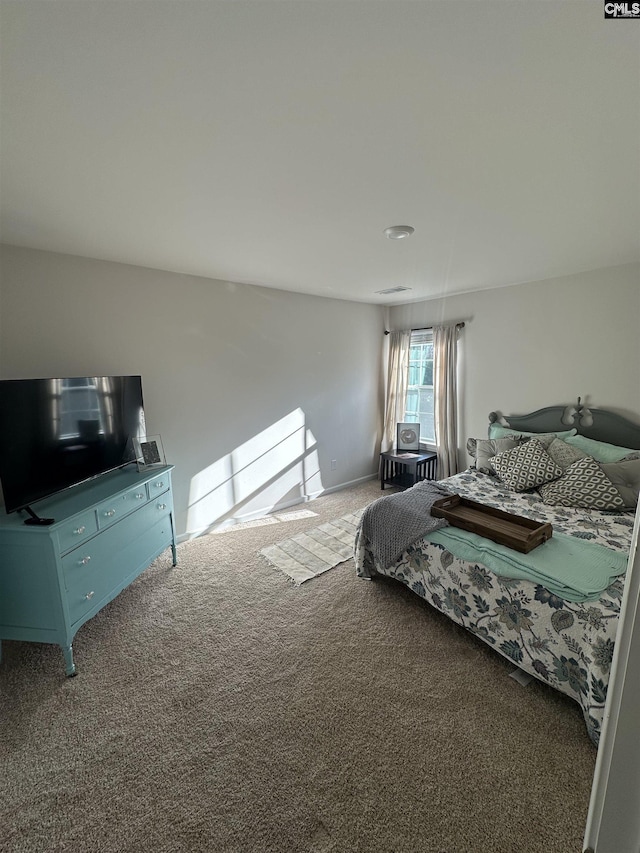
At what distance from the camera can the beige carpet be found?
129 centimetres

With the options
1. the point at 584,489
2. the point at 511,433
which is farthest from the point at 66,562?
the point at 511,433

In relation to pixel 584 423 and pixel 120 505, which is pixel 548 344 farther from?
pixel 120 505

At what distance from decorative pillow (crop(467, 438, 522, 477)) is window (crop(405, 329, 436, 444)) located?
1.08 meters

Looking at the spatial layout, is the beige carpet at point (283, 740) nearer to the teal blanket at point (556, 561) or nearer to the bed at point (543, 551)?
the bed at point (543, 551)

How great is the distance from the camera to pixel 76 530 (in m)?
1.95

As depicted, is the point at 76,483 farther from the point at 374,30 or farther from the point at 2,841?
the point at 374,30

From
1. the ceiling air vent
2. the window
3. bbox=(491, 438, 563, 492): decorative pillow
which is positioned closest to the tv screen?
the ceiling air vent

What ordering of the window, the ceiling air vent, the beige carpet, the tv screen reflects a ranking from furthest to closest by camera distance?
1. the window
2. the ceiling air vent
3. the tv screen
4. the beige carpet

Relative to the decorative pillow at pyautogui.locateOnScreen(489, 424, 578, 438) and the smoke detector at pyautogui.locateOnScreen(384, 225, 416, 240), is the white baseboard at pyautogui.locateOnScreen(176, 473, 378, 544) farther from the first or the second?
the smoke detector at pyautogui.locateOnScreen(384, 225, 416, 240)

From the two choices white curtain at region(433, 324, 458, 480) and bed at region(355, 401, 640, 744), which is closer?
bed at region(355, 401, 640, 744)

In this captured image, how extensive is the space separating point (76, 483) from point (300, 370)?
2509 millimetres

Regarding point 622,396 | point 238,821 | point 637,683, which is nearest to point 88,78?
point 637,683

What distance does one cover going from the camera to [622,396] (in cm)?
309

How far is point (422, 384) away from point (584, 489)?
2.40 meters
